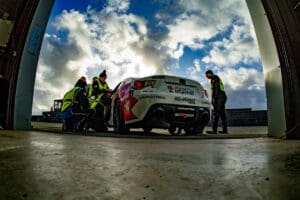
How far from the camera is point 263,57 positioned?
5457 mm

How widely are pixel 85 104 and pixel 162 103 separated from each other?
132 inches

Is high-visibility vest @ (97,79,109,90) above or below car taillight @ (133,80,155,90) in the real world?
above

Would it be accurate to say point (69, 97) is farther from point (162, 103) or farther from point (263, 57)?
point (263, 57)

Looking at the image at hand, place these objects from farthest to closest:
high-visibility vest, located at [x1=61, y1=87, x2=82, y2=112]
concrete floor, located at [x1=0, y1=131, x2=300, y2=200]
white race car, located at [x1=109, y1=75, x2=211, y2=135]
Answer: high-visibility vest, located at [x1=61, y1=87, x2=82, y2=112], white race car, located at [x1=109, y1=75, x2=211, y2=135], concrete floor, located at [x1=0, y1=131, x2=300, y2=200]

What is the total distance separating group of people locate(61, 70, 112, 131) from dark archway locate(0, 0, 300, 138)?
1.25 metres

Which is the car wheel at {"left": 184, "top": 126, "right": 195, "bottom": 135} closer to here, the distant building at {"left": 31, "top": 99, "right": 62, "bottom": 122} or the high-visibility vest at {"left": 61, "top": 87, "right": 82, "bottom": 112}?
the high-visibility vest at {"left": 61, "top": 87, "right": 82, "bottom": 112}

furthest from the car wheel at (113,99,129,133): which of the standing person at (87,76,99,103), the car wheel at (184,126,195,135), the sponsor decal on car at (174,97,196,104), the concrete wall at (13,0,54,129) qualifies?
the concrete wall at (13,0,54,129)

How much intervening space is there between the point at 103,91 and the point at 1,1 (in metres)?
3.76

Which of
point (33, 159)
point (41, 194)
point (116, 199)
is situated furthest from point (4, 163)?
point (116, 199)

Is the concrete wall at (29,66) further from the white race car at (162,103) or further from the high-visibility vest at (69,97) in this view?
the white race car at (162,103)

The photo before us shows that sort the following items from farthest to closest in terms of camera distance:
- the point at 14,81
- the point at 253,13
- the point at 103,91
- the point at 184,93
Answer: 1. the point at 103,91
2. the point at 14,81
3. the point at 184,93
4. the point at 253,13

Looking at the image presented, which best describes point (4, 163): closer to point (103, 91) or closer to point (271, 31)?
point (271, 31)

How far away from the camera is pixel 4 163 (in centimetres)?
187

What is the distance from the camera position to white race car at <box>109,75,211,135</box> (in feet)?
18.2
